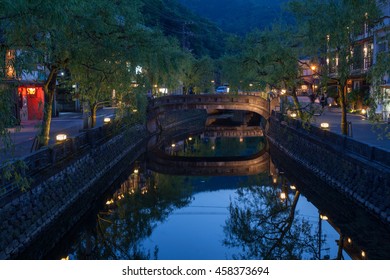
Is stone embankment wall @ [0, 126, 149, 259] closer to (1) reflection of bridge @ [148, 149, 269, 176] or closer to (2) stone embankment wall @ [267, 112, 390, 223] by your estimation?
(1) reflection of bridge @ [148, 149, 269, 176]

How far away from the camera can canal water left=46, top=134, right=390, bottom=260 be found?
17766 millimetres

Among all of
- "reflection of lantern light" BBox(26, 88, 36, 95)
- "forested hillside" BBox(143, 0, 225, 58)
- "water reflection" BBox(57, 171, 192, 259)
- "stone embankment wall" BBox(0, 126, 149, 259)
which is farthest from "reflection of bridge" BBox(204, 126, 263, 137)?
"stone embankment wall" BBox(0, 126, 149, 259)

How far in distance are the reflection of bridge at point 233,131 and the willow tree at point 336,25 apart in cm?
3138

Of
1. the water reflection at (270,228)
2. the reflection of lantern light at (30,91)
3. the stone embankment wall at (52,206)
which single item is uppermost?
the reflection of lantern light at (30,91)

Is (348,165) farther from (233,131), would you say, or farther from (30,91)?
(233,131)

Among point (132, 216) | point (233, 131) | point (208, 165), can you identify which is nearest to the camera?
point (132, 216)

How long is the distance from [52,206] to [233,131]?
145 feet

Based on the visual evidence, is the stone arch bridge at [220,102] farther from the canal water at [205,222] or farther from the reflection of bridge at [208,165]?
the canal water at [205,222]

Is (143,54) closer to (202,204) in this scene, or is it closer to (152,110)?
(202,204)

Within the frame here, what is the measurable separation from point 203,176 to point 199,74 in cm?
4074

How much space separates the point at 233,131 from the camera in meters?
61.4

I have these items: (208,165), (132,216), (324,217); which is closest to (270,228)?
(324,217)

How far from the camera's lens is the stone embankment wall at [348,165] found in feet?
60.8

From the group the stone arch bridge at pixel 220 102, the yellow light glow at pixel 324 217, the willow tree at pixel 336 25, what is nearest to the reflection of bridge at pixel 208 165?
the stone arch bridge at pixel 220 102
